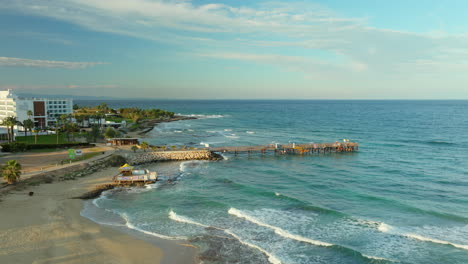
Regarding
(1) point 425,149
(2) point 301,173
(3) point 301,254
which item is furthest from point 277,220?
(1) point 425,149

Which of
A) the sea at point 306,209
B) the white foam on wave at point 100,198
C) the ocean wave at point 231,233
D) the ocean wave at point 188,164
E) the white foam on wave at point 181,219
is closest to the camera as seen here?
the ocean wave at point 231,233

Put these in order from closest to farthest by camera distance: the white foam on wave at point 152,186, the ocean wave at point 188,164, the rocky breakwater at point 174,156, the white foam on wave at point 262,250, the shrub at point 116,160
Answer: the white foam on wave at point 262,250 < the white foam on wave at point 152,186 < the shrub at point 116,160 < the ocean wave at point 188,164 < the rocky breakwater at point 174,156

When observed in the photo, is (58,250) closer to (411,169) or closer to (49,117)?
(411,169)

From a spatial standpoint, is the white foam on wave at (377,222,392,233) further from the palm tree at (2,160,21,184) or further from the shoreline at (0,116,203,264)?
the palm tree at (2,160,21,184)

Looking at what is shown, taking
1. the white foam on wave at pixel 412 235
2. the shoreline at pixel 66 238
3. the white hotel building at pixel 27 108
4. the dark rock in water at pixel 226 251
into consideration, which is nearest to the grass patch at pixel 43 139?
the white hotel building at pixel 27 108

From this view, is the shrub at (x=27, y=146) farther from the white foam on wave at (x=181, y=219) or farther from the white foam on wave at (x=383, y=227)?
the white foam on wave at (x=383, y=227)

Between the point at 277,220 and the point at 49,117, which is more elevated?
the point at 49,117
